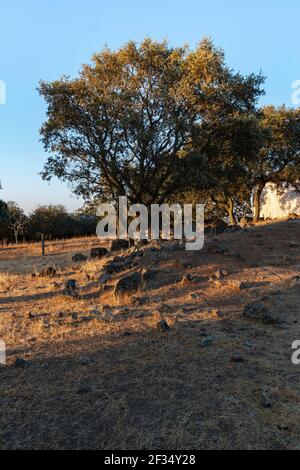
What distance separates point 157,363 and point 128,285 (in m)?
4.57

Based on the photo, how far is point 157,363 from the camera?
5414 millimetres

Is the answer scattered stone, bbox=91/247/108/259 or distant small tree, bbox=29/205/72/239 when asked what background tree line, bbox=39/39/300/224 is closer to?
scattered stone, bbox=91/247/108/259

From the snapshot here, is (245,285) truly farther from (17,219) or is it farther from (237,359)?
(17,219)

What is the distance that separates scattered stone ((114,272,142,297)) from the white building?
22041 mm

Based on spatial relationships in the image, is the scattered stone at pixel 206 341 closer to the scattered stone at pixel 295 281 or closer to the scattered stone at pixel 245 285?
the scattered stone at pixel 245 285

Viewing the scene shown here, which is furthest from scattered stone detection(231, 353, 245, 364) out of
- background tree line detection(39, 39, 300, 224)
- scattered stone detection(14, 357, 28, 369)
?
background tree line detection(39, 39, 300, 224)

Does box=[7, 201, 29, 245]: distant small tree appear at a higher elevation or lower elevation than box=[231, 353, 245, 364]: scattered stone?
higher

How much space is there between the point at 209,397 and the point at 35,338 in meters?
3.55

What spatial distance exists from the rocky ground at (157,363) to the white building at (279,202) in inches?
860

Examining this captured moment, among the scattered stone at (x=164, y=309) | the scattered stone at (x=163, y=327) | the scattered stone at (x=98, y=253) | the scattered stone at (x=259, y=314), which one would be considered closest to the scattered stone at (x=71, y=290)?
the scattered stone at (x=164, y=309)

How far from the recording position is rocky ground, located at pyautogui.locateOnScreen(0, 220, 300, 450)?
12.7ft
